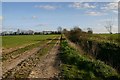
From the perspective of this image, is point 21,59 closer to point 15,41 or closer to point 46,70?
point 46,70

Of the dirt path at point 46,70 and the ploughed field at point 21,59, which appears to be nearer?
the dirt path at point 46,70

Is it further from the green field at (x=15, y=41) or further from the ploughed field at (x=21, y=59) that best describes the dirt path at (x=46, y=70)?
the green field at (x=15, y=41)

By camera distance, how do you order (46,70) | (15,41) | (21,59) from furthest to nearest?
(15,41) → (21,59) → (46,70)

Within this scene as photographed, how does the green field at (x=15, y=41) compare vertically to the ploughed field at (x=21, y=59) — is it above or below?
below

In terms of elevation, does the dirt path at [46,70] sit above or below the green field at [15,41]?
above

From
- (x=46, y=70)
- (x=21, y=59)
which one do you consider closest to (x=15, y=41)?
(x=21, y=59)

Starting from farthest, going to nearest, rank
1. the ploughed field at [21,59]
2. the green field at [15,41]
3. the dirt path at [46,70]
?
1. the green field at [15,41]
2. the ploughed field at [21,59]
3. the dirt path at [46,70]

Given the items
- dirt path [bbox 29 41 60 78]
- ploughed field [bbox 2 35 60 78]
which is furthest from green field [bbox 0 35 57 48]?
dirt path [bbox 29 41 60 78]

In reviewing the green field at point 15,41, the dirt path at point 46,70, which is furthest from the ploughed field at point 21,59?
the green field at point 15,41

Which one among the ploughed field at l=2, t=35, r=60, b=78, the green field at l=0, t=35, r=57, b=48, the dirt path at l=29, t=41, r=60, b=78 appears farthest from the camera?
the green field at l=0, t=35, r=57, b=48

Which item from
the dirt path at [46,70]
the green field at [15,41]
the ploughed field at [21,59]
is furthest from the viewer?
the green field at [15,41]

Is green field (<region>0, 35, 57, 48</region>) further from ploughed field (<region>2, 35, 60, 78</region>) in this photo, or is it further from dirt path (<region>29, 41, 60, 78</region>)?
dirt path (<region>29, 41, 60, 78</region>)

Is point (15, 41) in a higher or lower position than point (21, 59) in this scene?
lower

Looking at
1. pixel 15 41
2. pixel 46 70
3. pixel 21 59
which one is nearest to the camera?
pixel 46 70
